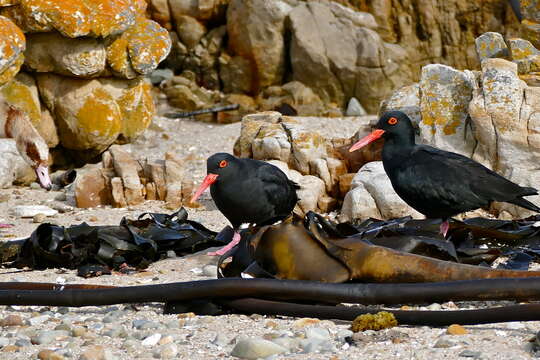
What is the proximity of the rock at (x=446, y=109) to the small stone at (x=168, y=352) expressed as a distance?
5970 mm

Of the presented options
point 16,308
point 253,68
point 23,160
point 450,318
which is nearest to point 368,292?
point 450,318

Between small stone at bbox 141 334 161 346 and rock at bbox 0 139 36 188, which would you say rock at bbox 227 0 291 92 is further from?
small stone at bbox 141 334 161 346

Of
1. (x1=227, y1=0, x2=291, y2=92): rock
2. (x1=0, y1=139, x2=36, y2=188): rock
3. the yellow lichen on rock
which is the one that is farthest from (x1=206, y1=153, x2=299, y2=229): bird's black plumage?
(x1=227, y1=0, x2=291, y2=92): rock

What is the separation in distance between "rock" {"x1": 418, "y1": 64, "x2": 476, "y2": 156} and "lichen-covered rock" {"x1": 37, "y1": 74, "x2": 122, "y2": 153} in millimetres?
5852

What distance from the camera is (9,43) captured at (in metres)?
11.1

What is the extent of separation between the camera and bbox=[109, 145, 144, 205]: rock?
975cm

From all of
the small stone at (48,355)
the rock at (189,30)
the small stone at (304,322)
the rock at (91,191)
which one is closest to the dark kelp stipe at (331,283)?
the small stone at (304,322)

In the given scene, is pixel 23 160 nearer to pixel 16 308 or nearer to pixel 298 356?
pixel 16 308

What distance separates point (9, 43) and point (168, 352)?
867 cm

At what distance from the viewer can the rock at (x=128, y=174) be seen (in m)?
9.75

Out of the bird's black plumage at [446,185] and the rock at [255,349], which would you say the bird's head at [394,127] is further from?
the rock at [255,349]

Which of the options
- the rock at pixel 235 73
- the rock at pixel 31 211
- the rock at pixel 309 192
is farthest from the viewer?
the rock at pixel 235 73

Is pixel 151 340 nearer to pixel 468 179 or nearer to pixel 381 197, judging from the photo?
pixel 468 179

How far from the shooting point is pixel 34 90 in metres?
12.8
